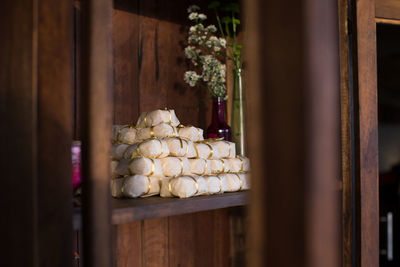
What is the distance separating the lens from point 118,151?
33.1 inches

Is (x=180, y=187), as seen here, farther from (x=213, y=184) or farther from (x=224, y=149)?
(x=224, y=149)

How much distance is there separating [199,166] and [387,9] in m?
0.68

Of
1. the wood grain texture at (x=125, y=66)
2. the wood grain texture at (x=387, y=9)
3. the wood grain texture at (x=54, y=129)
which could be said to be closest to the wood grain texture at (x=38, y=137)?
the wood grain texture at (x=54, y=129)

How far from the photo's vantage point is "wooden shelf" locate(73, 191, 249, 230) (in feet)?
2.11

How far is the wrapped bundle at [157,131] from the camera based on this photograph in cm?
85

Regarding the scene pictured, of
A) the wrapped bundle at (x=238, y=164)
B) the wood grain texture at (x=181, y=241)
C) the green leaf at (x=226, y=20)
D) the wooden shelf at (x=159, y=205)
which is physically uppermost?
the green leaf at (x=226, y=20)

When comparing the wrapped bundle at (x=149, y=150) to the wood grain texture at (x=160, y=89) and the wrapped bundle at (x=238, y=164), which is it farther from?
the wood grain texture at (x=160, y=89)

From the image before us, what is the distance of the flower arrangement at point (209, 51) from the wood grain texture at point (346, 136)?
35 cm

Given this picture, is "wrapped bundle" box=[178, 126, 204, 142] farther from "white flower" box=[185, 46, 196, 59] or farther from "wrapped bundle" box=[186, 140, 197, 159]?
"white flower" box=[185, 46, 196, 59]

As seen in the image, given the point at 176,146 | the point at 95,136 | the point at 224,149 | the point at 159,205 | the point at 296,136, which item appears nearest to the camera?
the point at 296,136

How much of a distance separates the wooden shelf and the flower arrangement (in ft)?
1.37

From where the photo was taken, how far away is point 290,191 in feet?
0.83

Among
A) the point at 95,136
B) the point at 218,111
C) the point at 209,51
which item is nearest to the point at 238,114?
the point at 218,111

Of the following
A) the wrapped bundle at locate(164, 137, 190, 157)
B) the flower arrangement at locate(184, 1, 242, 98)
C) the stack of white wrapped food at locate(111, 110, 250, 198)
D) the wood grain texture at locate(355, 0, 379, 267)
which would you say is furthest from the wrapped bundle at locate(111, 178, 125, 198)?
the wood grain texture at locate(355, 0, 379, 267)
